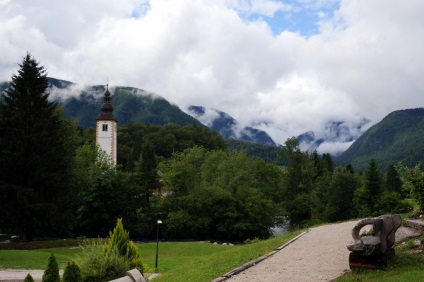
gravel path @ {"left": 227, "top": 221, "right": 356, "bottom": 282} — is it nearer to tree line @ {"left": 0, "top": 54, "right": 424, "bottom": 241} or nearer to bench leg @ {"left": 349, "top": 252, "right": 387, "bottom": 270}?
bench leg @ {"left": 349, "top": 252, "right": 387, "bottom": 270}

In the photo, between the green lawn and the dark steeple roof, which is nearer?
the green lawn

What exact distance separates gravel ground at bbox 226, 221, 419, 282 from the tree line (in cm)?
366

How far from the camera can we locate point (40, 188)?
3123 centimetres

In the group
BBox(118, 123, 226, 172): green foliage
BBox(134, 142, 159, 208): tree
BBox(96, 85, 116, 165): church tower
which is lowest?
BBox(134, 142, 159, 208): tree

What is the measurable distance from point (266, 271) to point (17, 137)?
993 inches

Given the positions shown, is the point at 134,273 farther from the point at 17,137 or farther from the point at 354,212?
the point at 354,212

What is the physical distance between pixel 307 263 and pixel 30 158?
25.1 meters

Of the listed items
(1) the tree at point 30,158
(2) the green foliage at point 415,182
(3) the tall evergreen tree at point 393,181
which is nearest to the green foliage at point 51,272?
(2) the green foliage at point 415,182

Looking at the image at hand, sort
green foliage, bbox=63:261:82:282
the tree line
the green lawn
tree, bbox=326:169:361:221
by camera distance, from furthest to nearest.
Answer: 1. tree, bbox=326:169:361:221
2. the tree line
3. green foliage, bbox=63:261:82:282
4. the green lawn

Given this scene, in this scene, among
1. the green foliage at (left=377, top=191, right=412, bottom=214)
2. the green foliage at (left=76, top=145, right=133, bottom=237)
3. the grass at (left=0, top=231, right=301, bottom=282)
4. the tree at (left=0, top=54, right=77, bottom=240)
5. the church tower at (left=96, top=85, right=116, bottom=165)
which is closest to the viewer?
the grass at (left=0, top=231, right=301, bottom=282)

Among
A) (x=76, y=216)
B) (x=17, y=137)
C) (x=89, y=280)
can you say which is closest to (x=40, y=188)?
(x=17, y=137)

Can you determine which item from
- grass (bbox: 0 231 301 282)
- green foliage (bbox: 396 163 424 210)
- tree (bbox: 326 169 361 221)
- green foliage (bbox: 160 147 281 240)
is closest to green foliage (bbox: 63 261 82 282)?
grass (bbox: 0 231 301 282)

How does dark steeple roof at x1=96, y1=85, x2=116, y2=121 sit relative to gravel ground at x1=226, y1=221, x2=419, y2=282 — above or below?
above

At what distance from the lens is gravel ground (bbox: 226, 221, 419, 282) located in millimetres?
10290
